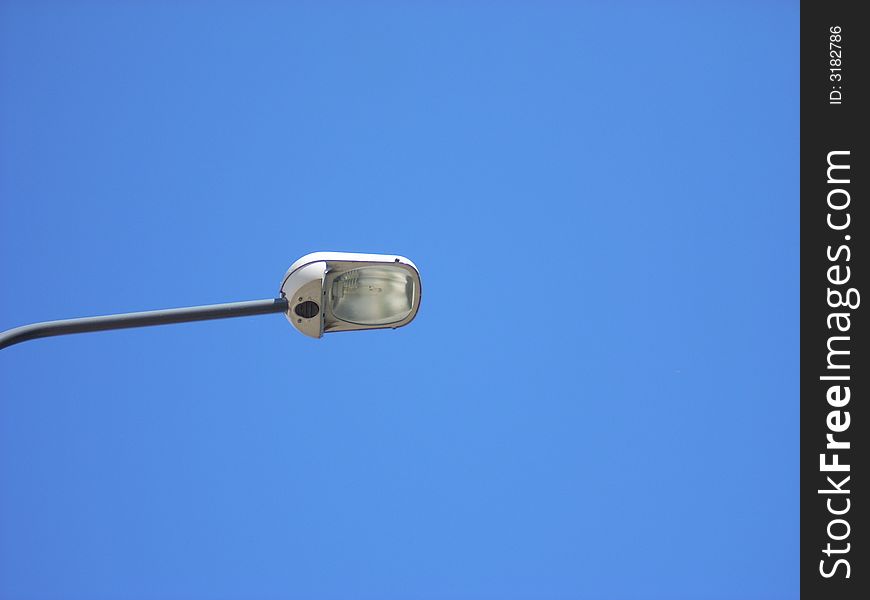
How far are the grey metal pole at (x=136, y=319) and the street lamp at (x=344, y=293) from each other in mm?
26

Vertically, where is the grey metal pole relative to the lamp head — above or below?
below

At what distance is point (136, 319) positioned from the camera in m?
5.05

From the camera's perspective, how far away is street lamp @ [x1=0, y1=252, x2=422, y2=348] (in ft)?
19.2

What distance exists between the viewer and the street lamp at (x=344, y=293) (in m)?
5.84

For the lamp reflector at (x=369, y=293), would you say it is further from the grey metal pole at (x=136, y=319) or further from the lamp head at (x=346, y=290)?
the grey metal pole at (x=136, y=319)

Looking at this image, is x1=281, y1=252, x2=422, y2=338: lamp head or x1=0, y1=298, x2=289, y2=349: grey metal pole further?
x1=281, y1=252, x2=422, y2=338: lamp head
